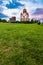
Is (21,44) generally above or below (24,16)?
below

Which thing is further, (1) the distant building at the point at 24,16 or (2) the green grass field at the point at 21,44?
(1) the distant building at the point at 24,16

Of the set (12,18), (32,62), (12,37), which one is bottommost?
(32,62)

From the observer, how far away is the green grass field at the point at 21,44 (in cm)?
934

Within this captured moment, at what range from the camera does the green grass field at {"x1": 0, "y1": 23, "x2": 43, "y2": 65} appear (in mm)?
9343

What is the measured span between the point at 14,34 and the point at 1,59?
290cm

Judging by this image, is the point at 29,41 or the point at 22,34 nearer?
the point at 29,41

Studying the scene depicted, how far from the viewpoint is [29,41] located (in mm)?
11109

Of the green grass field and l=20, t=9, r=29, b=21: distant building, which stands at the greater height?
l=20, t=9, r=29, b=21: distant building

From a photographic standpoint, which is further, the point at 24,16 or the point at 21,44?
the point at 24,16

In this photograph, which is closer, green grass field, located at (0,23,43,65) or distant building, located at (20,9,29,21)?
green grass field, located at (0,23,43,65)

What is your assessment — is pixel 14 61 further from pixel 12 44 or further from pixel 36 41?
pixel 36 41

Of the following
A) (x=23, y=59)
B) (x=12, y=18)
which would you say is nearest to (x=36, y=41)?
(x=23, y=59)

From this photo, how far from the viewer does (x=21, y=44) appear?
10.7 metres

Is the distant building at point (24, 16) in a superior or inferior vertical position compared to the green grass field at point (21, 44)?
superior
